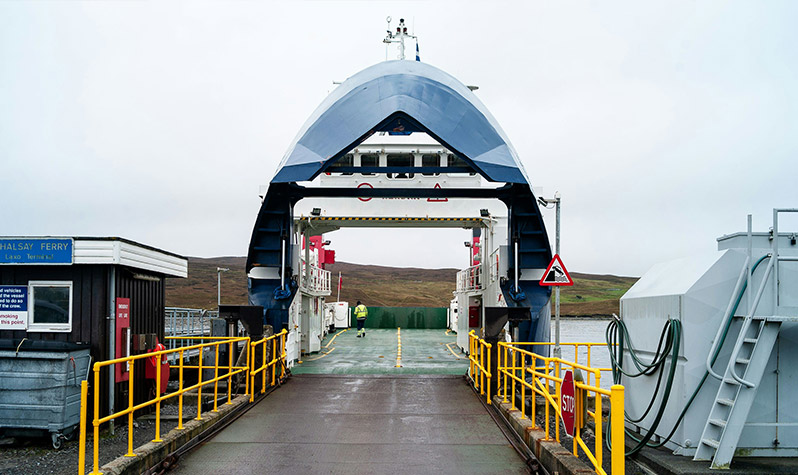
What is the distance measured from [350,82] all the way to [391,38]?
6183 mm

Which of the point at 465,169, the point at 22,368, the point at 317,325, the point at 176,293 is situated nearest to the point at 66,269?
the point at 22,368

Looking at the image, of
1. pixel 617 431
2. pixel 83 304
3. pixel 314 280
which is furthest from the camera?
pixel 314 280

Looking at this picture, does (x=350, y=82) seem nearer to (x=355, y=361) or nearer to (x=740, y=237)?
(x=355, y=361)

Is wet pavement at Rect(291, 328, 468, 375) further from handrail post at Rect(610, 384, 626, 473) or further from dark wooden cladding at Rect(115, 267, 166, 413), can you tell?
handrail post at Rect(610, 384, 626, 473)

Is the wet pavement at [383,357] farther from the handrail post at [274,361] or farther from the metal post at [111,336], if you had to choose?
the metal post at [111,336]

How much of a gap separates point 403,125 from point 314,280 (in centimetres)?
807

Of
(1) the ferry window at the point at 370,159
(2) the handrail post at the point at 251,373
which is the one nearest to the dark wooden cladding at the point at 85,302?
(2) the handrail post at the point at 251,373

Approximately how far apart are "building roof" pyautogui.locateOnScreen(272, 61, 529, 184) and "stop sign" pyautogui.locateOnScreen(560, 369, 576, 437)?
20.4 ft

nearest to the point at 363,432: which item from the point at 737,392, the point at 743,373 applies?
the point at 737,392

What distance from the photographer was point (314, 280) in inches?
752

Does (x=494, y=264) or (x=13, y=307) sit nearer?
(x=13, y=307)

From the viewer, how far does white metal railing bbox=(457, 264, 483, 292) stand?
744 inches

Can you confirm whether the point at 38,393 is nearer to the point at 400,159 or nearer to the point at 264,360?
the point at 264,360

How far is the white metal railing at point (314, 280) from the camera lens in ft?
55.4
